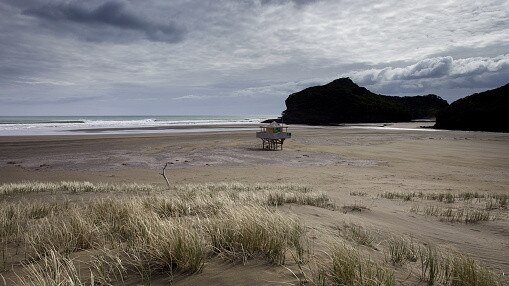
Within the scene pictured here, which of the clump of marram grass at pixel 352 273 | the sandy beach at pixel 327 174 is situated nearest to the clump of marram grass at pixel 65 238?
the sandy beach at pixel 327 174

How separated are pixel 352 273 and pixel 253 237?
122 centimetres

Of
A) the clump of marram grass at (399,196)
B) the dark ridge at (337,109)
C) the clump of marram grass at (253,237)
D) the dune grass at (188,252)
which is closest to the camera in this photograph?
the dune grass at (188,252)

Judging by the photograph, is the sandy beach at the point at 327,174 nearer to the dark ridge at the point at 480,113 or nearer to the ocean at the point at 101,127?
the ocean at the point at 101,127

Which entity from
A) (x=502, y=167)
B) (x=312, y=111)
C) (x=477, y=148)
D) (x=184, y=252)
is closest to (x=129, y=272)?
(x=184, y=252)

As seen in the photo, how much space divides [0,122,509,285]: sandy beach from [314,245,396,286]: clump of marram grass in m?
0.42

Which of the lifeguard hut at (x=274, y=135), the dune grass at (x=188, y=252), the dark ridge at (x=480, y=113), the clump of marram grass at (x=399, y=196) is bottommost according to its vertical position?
the clump of marram grass at (x=399, y=196)

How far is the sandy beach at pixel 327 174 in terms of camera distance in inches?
232

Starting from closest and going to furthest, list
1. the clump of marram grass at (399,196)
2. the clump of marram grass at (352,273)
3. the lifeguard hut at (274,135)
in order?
the clump of marram grass at (352,273) < the clump of marram grass at (399,196) < the lifeguard hut at (274,135)

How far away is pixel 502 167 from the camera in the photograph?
18.4m

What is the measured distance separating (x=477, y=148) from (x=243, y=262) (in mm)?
30019

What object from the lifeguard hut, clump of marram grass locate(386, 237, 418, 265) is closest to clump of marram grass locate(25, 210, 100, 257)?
clump of marram grass locate(386, 237, 418, 265)

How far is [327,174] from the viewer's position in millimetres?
16359

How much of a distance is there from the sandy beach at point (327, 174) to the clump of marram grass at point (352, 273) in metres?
0.42

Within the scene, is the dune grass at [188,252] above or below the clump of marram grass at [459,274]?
above
